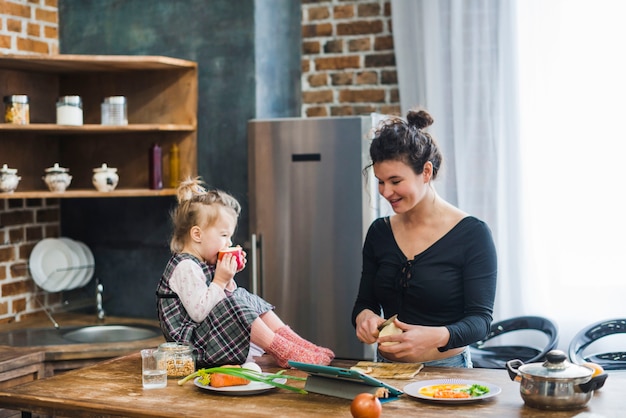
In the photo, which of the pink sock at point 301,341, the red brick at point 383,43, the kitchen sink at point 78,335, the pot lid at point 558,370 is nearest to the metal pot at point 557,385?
the pot lid at point 558,370

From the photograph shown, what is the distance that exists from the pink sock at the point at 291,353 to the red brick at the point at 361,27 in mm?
2323

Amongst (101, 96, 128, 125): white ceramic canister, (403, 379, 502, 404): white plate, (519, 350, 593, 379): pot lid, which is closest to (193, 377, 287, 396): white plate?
(403, 379, 502, 404): white plate

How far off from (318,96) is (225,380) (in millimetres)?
2505

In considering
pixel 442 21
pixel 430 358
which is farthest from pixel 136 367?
pixel 442 21

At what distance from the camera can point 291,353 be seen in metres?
A: 2.75

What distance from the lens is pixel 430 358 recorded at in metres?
2.84

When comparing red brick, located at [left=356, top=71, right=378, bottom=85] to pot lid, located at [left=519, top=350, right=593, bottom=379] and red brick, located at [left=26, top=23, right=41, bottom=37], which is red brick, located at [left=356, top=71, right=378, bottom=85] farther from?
pot lid, located at [left=519, top=350, right=593, bottom=379]

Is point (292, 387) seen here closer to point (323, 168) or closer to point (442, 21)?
point (323, 168)

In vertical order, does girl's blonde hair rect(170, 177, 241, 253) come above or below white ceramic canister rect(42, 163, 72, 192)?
below

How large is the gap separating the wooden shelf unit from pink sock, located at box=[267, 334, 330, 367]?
5.60ft

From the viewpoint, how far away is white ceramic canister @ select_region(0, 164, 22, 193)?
402 cm

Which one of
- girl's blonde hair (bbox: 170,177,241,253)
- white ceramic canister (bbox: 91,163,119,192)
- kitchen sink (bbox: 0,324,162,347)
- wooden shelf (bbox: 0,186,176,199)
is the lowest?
kitchen sink (bbox: 0,324,162,347)

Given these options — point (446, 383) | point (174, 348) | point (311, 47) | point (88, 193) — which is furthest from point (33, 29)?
point (446, 383)

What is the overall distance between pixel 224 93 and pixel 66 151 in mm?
954
